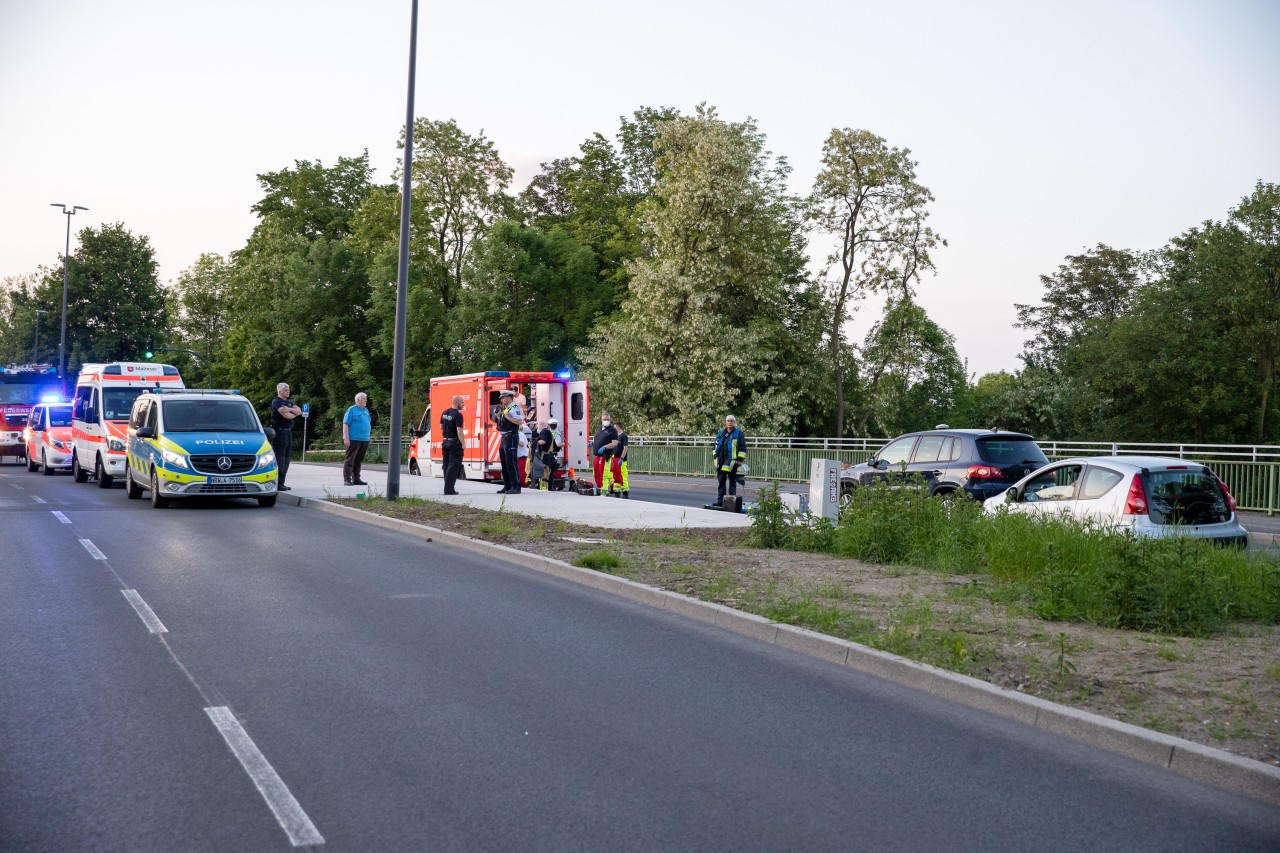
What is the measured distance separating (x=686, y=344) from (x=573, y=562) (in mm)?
33000

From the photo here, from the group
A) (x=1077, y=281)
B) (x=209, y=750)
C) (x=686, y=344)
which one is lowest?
(x=209, y=750)

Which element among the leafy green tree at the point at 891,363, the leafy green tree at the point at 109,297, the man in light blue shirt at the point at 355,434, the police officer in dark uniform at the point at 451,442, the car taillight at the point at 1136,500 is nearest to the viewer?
the car taillight at the point at 1136,500

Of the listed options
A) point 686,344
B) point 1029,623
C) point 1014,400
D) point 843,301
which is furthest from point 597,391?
point 1029,623

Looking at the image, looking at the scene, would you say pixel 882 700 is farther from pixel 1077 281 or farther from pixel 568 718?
pixel 1077 281

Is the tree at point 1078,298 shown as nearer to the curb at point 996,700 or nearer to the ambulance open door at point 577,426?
the ambulance open door at point 577,426

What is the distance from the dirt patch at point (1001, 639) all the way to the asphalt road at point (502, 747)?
0.48 meters

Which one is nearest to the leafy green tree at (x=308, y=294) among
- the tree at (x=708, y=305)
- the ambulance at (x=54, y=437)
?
the tree at (x=708, y=305)

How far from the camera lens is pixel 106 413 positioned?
2491 centimetres

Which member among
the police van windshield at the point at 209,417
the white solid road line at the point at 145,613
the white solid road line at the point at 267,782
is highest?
the police van windshield at the point at 209,417

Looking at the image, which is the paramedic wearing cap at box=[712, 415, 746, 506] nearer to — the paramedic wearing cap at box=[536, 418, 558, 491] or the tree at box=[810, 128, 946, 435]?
the paramedic wearing cap at box=[536, 418, 558, 491]

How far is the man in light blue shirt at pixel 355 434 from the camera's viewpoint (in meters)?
23.0

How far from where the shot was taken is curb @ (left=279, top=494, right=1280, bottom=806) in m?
5.08

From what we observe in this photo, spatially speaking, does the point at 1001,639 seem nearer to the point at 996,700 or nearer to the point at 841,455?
the point at 996,700

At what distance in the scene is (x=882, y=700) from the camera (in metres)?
6.55
